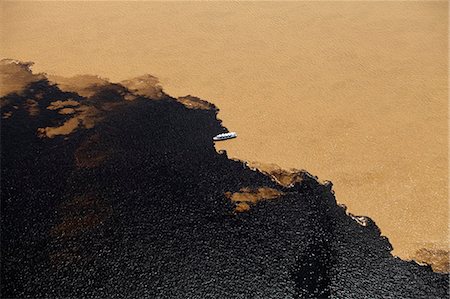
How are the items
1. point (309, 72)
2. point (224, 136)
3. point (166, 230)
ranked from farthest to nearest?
point (309, 72), point (224, 136), point (166, 230)

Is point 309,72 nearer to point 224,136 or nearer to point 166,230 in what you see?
point 224,136

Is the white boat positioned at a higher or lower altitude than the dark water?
higher

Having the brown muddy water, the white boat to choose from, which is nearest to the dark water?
the white boat

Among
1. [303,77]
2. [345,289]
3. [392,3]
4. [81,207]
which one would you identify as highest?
[392,3]

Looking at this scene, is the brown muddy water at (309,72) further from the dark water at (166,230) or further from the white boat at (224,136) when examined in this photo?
the dark water at (166,230)

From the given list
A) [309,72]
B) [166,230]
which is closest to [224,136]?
[166,230]

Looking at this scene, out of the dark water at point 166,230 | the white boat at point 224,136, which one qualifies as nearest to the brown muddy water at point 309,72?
the white boat at point 224,136

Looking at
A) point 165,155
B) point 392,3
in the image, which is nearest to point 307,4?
point 392,3

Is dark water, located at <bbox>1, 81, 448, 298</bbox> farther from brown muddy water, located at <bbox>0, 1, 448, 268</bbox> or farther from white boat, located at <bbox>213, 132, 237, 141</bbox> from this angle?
brown muddy water, located at <bbox>0, 1, 448, 268</bbox>

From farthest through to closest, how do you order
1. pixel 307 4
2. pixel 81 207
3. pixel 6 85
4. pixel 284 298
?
pixel 307 4, pixel 6 85, pixel 81 207, pixel 284 298

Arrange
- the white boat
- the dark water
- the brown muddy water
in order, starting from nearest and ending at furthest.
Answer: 1. the dark water
2. the brown muddy water
3. the white boat

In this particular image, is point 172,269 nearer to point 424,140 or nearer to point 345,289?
point 345,289
